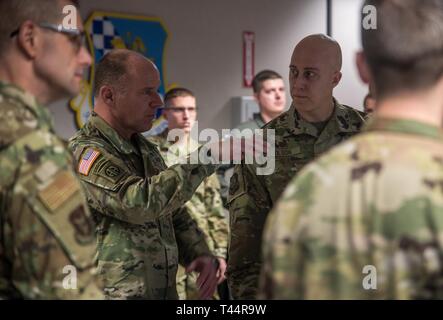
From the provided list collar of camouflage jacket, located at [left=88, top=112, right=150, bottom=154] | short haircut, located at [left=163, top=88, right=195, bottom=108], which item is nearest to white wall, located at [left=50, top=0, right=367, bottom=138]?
short haircut, located at [left=163, top=88, right=195, bottom=108]

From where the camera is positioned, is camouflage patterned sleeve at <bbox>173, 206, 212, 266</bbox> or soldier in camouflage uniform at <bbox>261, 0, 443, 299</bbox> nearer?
soldier in camouflage uniform at <bbox>261, 0, 443, 299</bbox>

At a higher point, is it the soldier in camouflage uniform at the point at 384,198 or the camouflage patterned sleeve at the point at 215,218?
the soldier in camouflage uniform at the point at 384,198

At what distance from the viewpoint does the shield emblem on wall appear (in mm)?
4887

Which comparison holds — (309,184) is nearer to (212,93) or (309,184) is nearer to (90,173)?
(90,173)

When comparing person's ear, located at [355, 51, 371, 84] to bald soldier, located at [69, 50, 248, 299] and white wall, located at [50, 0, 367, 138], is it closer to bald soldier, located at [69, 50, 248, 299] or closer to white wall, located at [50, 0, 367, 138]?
bald soldier, located at [69, 50, 248, 299]

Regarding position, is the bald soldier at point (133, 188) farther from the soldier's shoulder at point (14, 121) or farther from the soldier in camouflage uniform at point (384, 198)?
the soldier in camouflage uniform at point (384, 198)

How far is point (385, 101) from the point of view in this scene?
51.6 inches

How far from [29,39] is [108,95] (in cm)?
100

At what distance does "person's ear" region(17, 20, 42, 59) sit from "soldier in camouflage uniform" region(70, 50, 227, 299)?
749 mm

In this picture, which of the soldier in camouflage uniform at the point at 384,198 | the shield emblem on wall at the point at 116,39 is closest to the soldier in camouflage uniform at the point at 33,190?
the soldier in camouflage uniform at the point at 384,198

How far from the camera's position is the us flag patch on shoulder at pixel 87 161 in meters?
2.43

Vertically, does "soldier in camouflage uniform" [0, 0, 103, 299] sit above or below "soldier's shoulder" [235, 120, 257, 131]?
below

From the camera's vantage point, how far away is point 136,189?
7.60ft

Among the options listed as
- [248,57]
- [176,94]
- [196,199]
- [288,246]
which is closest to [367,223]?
[288,246]
